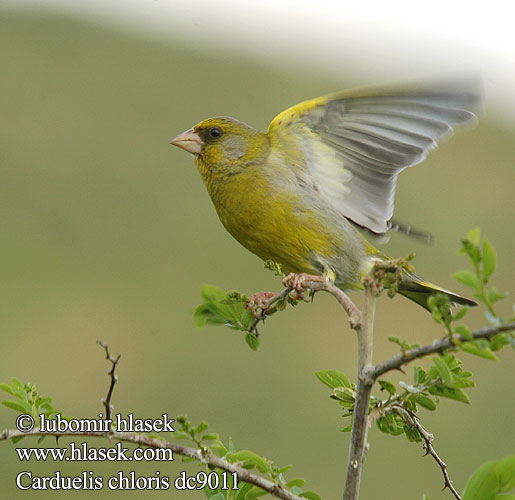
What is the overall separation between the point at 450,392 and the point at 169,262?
15766mm

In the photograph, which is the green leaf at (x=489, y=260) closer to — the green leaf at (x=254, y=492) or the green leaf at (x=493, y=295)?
the green leaf at (x=493, y=295)

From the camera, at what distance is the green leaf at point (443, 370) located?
2.08 meters

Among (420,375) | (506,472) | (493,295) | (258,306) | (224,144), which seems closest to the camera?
(493,295)

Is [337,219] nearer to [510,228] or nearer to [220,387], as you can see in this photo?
[220,387]

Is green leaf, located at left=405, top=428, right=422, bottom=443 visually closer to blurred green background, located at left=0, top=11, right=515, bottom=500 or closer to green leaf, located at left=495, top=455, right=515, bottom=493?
green leaf, located at left=495, top=455, right=515, bottom=493

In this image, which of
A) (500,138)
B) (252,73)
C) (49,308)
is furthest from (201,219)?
(500,138)

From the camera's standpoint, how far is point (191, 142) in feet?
15.9

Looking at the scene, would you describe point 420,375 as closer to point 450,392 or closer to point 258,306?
point 450,392

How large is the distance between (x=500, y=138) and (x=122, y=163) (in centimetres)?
1138

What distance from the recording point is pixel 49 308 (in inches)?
619

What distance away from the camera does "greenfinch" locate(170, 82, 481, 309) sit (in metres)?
4.18

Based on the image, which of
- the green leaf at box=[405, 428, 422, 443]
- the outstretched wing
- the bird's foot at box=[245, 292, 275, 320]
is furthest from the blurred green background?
the green leaf at box=[405, 428, 422, 443]

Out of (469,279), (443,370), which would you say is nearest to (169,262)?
(443,370)

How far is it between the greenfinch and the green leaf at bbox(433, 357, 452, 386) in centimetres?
197
